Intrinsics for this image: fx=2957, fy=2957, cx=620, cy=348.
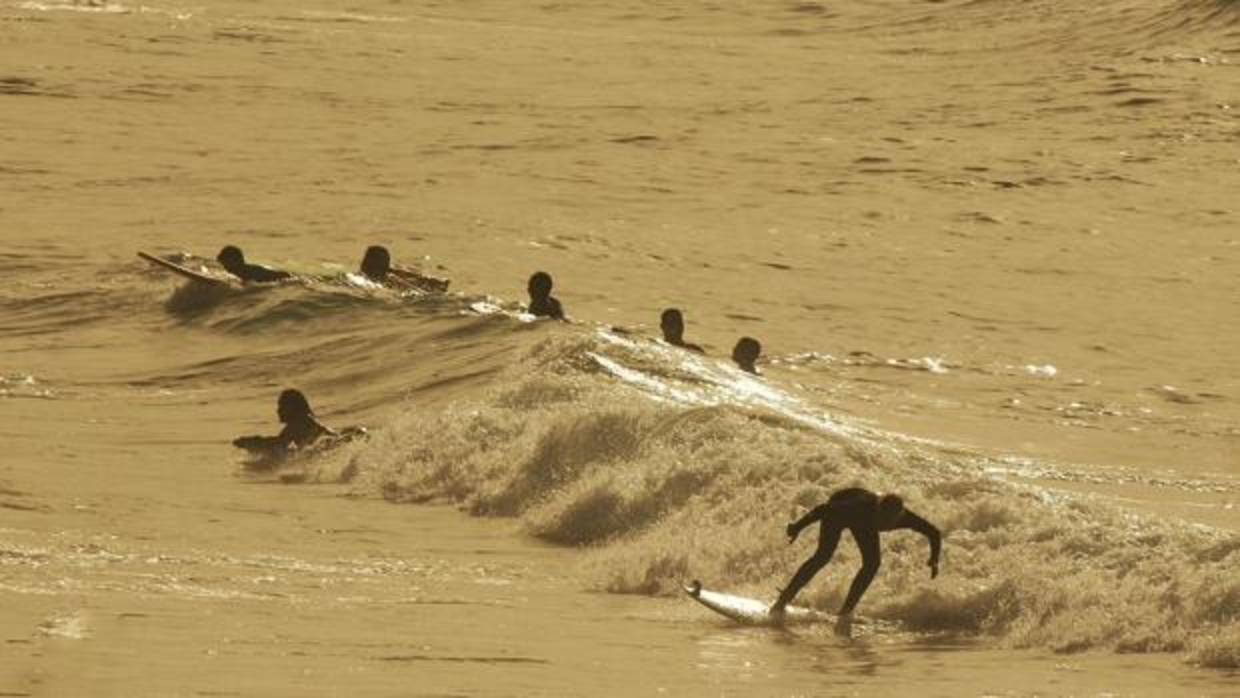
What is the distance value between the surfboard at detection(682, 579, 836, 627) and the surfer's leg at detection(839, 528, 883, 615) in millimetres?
141

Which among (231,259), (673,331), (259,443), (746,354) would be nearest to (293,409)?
(259,443)

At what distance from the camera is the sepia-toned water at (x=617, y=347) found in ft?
37.5

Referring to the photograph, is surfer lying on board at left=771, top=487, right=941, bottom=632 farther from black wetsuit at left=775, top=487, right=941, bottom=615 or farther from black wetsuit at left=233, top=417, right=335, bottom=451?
black wetsuit at left=233, top=417, right=335, bottom=451

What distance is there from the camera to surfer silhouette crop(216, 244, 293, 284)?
2516 centimetres

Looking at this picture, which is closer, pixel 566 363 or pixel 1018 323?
pixel 566 363

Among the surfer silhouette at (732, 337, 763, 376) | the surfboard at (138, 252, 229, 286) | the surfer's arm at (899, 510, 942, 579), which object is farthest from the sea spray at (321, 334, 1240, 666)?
the surfboard at (138, 252, 229, 286)

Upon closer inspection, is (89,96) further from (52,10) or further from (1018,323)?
(1018,323)

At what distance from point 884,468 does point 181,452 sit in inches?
189

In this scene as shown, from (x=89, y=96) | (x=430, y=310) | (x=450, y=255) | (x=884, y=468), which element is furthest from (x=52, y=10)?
(x=884, y=468)

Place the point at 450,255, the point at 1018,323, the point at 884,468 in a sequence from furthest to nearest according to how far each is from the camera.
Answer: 1. the point at 450,255
2. the point at 1018,323
3. the point at 884,468

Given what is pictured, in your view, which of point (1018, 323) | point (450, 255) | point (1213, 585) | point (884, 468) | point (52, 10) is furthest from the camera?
point (52, 10)

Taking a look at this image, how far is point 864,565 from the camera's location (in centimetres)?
1192

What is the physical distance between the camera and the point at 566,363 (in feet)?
61.5

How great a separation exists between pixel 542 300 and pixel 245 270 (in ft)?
15.0
